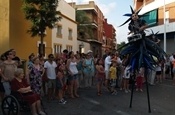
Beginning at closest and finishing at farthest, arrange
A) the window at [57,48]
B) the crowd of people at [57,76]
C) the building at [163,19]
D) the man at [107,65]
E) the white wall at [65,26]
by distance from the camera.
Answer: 1. the crowd of people at [57,76]
2. the man at [107,65]
3. the window at [57,48]
4. the white wall at [65,26]
5. the building at [163,19]

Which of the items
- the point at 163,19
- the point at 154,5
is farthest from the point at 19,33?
the point at 154,5

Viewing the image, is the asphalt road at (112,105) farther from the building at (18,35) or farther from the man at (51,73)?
the building at (18,35)

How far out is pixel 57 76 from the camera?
11.7m

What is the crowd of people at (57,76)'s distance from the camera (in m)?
8.96

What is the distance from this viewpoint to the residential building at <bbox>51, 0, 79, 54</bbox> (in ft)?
102

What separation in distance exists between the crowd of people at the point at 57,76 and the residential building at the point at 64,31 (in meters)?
14.3

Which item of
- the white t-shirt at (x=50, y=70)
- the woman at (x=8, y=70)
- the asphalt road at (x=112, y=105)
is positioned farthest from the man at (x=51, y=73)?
the woman at (x=8, y=70)

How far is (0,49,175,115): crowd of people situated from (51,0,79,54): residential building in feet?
46.8

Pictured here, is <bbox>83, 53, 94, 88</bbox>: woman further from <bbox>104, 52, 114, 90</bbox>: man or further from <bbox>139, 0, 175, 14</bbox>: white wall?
<bbox>139, 0, 175, 14</bbox>: white wall

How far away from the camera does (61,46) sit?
33.0 meters

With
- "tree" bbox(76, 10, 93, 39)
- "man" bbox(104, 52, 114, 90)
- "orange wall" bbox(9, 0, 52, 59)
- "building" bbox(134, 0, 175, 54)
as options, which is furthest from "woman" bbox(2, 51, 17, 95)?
"tree" bbox(76, 10, 93, 39)

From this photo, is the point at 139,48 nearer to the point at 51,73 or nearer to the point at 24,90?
the point at 51,73

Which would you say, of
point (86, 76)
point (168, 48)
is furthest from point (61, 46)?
point (86, 76)

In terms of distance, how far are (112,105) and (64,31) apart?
23.8 m
